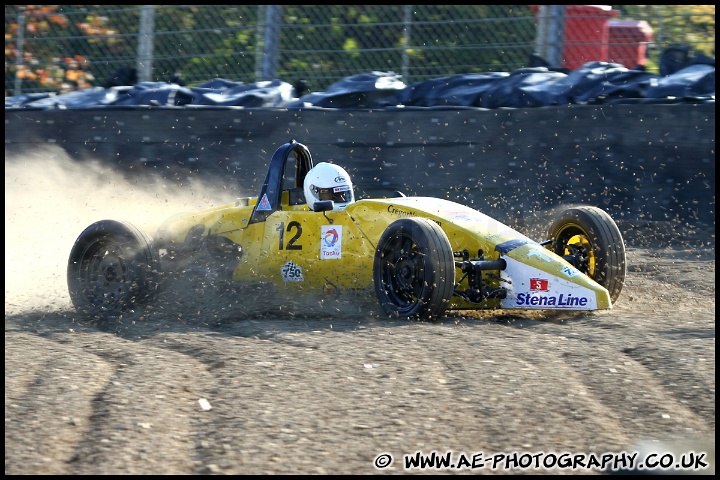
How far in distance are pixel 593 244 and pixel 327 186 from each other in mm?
2057

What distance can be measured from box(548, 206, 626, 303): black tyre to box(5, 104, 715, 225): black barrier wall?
2.43 meters

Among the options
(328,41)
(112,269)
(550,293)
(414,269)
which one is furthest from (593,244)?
A: (328,41)

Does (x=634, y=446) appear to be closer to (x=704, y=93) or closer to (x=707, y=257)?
(x=707, y=257)

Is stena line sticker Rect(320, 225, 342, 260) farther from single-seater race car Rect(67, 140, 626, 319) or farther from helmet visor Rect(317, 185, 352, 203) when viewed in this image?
helmet visor Rect(317, 185, 352, 203)

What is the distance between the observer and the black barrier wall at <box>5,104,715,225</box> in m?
9.78

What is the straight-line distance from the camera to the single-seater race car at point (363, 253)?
6.50 m

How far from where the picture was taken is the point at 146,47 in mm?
12367

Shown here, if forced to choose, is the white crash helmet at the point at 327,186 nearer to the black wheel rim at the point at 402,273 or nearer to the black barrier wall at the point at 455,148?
the black wheel rim at the point at 402,273

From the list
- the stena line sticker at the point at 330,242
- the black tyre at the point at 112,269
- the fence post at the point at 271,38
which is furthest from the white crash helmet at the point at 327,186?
the fence post at the point at 271,38

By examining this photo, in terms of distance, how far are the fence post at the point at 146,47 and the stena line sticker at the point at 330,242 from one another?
588 cm

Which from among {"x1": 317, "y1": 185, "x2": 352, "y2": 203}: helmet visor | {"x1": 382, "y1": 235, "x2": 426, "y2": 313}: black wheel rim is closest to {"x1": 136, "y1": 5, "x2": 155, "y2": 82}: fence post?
{"x1": 317, "y1": 185, "x2": 352, "y2": 203}: helmet visor

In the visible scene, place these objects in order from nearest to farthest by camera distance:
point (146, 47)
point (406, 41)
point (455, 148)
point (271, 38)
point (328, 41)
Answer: point (455, 148) → point (406, 41) → point (271, 38) → point (328, 41) → point (146, 47)

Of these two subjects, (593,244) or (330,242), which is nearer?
(593,244)

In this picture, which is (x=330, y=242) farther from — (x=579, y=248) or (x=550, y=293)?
(x=579, y=248)
